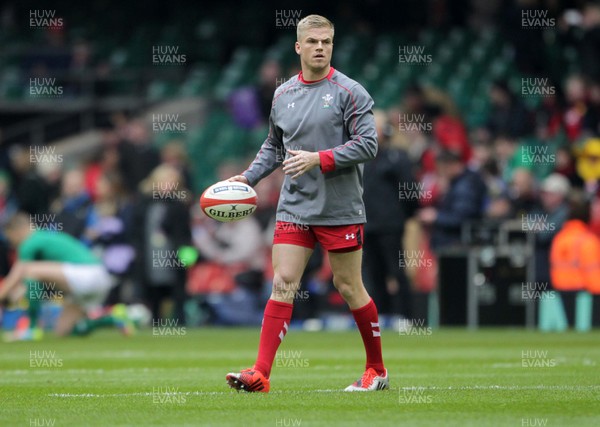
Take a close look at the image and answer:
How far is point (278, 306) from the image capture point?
9031 millimetres

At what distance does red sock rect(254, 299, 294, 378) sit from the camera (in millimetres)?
8898

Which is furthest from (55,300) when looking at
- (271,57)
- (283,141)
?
(283,141)

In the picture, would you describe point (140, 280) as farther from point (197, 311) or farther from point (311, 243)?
point (311, 243)

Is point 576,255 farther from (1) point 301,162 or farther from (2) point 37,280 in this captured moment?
(1) point 301,162

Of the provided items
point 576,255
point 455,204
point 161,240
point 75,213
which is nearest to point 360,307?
point 576,255

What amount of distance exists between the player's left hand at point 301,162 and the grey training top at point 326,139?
156 millimetres

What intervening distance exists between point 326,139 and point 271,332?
1274 mm

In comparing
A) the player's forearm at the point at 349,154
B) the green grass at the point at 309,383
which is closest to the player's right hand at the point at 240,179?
the player's forearm at the point at 349,154

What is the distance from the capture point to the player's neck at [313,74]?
9109 mm

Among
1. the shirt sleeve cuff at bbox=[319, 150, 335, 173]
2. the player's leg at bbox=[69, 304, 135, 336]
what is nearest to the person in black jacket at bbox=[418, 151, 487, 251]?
Result: the player's leg at bbox=[69, 304, 135, 336]

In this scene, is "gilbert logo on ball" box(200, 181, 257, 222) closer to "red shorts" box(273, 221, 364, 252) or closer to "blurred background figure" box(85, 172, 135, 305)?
"red shorts" box(273, 221, 364, 252)

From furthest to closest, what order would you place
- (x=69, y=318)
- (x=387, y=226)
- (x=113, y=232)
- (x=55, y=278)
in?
(x=113, y=232) → (x=387, y=226) → (x=69, y=318) → (x=55, y=278)

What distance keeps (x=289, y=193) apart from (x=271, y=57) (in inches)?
739

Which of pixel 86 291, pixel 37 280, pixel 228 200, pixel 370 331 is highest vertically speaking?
pixel 228 200
